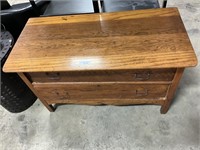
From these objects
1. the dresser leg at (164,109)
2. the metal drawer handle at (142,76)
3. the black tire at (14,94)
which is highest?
the metal drawer handle at (142,76)

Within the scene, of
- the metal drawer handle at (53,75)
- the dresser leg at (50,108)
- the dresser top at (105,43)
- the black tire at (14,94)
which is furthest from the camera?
the dresser leg at (50,108)

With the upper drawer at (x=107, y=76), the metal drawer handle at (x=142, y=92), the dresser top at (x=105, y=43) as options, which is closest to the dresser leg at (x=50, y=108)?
the upper drawer at (x=107, y=76)

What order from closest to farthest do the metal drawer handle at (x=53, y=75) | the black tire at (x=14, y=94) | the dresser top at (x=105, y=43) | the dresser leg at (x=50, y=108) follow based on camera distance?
the dresser top at (x=105, y=43) → the metal drawer handle at (x=53, y=75) → the black tire at (x=14, y=94) → the dresser leg at (x=50, y=108)

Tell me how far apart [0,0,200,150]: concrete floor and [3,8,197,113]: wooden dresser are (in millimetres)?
201

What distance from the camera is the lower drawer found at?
1076mm

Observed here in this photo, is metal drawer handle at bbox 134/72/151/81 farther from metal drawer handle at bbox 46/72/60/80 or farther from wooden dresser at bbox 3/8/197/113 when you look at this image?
metal drawer handle at bbox 46/72/60/80

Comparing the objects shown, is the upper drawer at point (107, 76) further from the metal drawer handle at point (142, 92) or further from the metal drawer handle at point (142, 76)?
the metal drawer handle at point (142, 92)

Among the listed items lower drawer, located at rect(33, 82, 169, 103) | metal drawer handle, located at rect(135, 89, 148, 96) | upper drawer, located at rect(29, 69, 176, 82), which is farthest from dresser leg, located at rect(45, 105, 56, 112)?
metal drawer handle, located at rect(135, 89, 148, 96)

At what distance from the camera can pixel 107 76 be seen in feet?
3.33

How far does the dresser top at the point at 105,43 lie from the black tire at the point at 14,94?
0.28 meters

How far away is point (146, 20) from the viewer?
107 cm

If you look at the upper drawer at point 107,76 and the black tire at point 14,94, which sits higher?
the upper drawer at point 107,76

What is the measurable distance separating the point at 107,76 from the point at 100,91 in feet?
0.54

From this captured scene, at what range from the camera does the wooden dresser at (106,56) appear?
0.90 m
